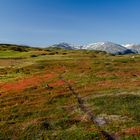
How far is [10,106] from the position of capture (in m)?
48.2

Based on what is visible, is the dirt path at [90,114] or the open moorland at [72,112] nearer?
the dirt path at [90,114]

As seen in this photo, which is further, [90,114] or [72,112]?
[72,112]

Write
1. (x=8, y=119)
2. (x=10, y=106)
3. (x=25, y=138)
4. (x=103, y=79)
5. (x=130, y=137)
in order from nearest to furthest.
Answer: (x=130, y=137) → (x=25, y=138) → (x=8, y=119) → (x=10, y=106) → (x=103, y=79)

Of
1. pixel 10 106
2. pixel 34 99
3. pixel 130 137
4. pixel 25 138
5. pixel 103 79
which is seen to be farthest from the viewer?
pixel 103 79

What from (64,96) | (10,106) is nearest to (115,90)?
(64,96)

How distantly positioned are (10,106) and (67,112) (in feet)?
35.1

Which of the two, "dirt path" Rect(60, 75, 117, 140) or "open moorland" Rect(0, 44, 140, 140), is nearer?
"dirt path" Rect(60, 75, 117, 140)

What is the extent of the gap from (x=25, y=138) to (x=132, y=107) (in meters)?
16.7

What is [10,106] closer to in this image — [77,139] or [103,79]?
[77,139]

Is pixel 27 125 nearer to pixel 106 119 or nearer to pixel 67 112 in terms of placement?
pixel 67 112

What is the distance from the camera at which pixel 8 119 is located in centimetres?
4128

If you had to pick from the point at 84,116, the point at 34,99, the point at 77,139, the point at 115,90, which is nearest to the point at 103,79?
the point at 115,90

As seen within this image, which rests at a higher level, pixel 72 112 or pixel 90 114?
pixel 90 114

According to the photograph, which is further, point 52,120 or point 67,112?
point 67,112
